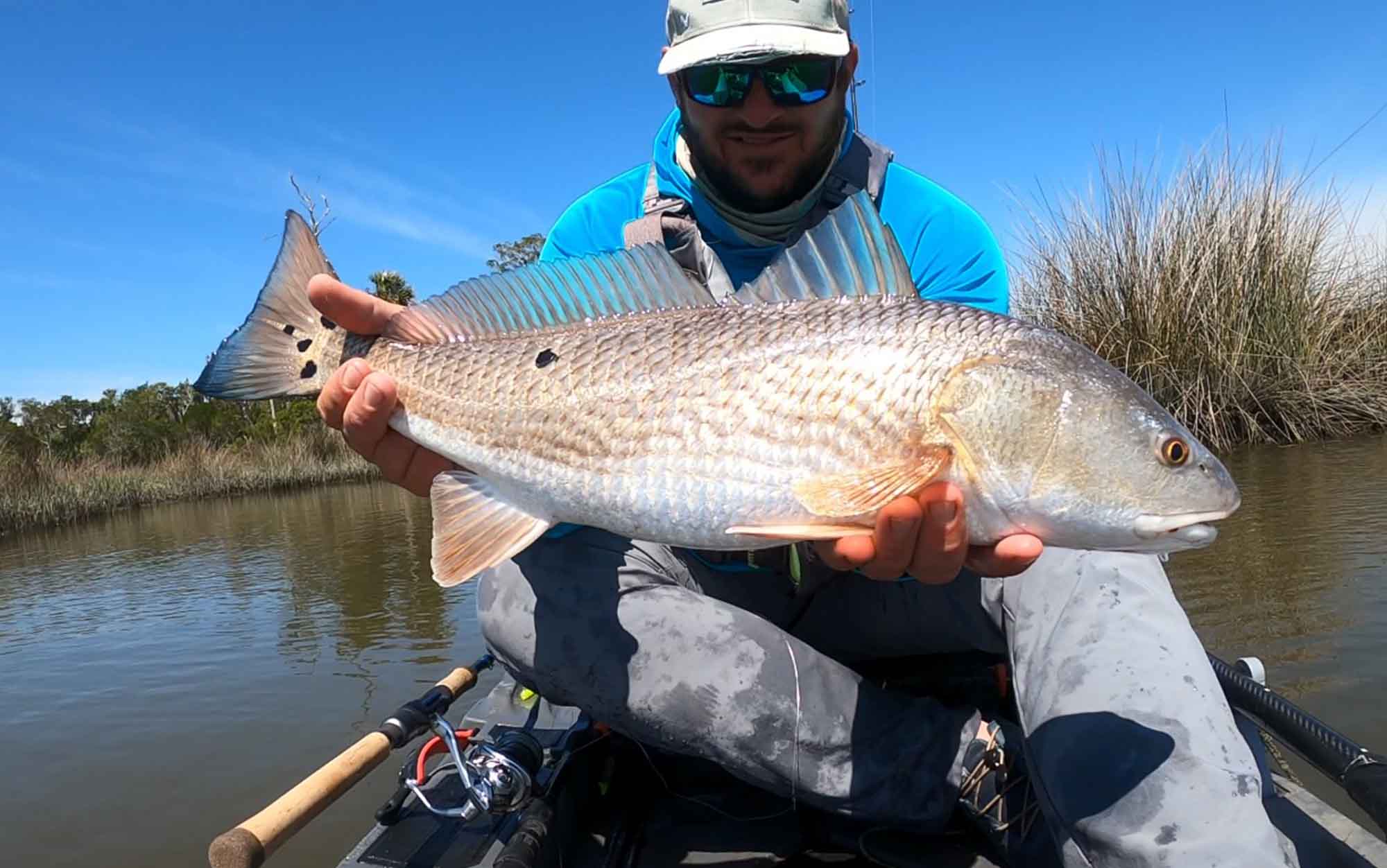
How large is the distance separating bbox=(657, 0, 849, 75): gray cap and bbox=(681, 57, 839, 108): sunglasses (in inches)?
2.2

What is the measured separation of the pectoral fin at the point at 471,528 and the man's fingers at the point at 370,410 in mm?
253

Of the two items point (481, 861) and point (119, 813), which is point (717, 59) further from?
point (119, 813)

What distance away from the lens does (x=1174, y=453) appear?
2.11m

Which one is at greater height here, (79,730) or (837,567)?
(837,567)

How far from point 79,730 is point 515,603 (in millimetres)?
4743

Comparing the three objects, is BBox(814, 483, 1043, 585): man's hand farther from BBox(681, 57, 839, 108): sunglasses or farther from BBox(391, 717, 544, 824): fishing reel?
BBox(681, 57, 839, 108): sunglasses

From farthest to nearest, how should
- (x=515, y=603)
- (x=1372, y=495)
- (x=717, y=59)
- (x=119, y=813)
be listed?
(x=1372, y=495), (x=119, y=813), (x=717, y=59), (x=515, y=603)

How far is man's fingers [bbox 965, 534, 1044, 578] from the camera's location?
216 cm

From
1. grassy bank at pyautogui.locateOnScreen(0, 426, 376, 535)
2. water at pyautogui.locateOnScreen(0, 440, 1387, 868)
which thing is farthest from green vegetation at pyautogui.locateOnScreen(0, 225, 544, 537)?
water at pyautogui.locateOnScreen(0, 440, 1387, 868)

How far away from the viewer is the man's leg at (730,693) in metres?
2.48

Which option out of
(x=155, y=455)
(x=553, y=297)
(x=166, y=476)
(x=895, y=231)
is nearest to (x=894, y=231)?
(x=895, y=231)

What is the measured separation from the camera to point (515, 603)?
9.22ft

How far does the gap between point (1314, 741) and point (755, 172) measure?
101 inches

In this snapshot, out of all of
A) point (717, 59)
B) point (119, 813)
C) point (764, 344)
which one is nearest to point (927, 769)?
point (764, 344)
